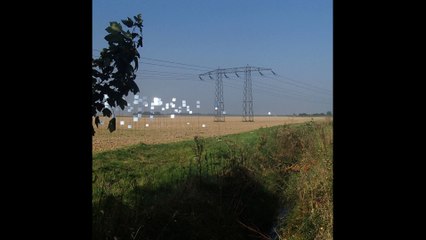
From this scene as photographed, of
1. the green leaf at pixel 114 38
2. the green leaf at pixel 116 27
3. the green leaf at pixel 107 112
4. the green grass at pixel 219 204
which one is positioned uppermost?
the green leaf at pixel 116 27

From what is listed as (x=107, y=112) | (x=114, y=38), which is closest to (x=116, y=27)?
(x=114, y=38)

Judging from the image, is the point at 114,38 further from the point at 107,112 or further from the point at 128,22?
the point at 107,112

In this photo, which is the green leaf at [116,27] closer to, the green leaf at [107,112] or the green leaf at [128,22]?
the green leaf at [128,22]

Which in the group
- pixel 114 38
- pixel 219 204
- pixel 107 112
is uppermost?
pixel 114 38

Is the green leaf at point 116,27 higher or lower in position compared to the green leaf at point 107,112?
higher

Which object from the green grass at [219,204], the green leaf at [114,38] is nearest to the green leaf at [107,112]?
the green leaf at [114,38]

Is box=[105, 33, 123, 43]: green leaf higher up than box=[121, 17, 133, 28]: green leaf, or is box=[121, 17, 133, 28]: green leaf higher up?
box=[121, 17, 133, 28]: green leaf

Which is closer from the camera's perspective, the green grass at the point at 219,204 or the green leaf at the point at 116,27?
the green leaf at the point at 116,27

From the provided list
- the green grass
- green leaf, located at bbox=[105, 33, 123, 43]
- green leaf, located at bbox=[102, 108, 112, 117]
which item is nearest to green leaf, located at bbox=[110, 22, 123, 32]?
green leaf, located at bbox=[105, 33, 123, 43]

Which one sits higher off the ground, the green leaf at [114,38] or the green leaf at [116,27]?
the green leaf at [116,27]

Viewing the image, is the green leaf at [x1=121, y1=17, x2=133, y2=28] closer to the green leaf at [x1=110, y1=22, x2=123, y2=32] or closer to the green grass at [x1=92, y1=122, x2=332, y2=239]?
the green leaf at [x1=110, y1=22, x2=123, y2=32]
